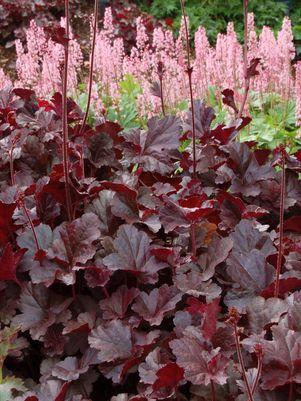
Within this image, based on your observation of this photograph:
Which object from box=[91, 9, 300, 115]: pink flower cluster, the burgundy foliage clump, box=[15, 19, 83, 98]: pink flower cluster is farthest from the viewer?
box=[91, 9, 300, 115]: pink flower cluster

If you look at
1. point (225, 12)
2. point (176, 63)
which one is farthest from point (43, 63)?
point (225, 12)

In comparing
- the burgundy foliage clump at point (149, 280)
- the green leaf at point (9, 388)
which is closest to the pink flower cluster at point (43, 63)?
the burgundy foliage clump at point (149, 280)

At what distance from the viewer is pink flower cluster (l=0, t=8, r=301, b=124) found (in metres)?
4.44

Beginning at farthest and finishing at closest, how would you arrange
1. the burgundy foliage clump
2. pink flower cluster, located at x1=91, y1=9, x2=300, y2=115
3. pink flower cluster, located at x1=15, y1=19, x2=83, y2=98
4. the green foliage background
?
1. the green foliage background
2. pink flower cluster, located at x1=91, y1=9, x2=300, y2=115
3. pink flower cluster, located at x1=15, y1=19, x2=83, y2=98
4. the burgundy foliage clump

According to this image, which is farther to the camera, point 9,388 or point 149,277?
point 149,277

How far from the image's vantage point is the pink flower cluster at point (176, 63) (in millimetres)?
4441

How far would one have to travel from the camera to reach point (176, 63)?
4781 millimetres

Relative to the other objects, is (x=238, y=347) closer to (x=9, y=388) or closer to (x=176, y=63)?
(x=9, y=388)

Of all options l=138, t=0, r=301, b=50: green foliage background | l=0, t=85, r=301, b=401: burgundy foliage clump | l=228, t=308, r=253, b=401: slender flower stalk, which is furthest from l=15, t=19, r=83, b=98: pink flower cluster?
l=138, t=0, r=301, b=50: green foliage background

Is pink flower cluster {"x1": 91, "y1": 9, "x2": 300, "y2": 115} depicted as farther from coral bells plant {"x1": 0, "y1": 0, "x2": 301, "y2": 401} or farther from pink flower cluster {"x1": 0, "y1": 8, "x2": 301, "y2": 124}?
coral bells plant {"x1": 0, "y1": 0, "x2": 301, "y2": 401}

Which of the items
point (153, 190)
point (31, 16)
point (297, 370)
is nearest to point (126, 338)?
point (297, 370)

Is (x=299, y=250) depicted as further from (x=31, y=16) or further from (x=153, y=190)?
(x=31, y=16)

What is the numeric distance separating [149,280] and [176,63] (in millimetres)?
3546

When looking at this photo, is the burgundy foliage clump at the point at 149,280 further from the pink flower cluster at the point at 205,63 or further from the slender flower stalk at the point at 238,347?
the pink flower cluster at the point at 205,63
